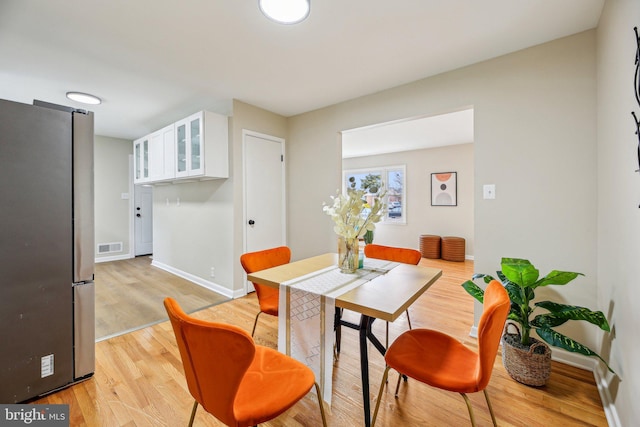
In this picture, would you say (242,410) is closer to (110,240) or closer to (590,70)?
(590,70)

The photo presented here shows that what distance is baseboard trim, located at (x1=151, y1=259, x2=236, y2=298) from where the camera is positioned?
3467mm

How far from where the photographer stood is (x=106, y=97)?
3.30 metres

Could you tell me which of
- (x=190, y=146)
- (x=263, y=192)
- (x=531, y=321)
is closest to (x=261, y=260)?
(x=263, y=192)

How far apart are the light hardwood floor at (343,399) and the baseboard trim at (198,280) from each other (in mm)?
1198

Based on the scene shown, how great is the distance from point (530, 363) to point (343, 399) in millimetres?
1235

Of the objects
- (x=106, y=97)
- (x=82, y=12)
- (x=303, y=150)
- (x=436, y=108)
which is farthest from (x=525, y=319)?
(x=106, y=97)

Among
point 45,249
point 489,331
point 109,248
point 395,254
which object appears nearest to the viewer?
point 489,331

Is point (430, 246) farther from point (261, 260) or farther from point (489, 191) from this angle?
point (261, 260)

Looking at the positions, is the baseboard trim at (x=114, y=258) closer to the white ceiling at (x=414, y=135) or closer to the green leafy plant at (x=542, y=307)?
the white ceiling at (x=414, y=135)

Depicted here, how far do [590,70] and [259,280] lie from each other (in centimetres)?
273

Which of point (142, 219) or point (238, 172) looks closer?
point (238, 172)

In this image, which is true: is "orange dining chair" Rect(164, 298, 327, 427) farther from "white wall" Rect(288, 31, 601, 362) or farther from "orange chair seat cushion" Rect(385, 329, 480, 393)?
"white wall" Rect(288, 31, 601, 362)

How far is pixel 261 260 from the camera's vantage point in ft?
6.84

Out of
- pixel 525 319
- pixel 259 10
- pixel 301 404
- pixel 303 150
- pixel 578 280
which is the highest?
pixel 259 10
